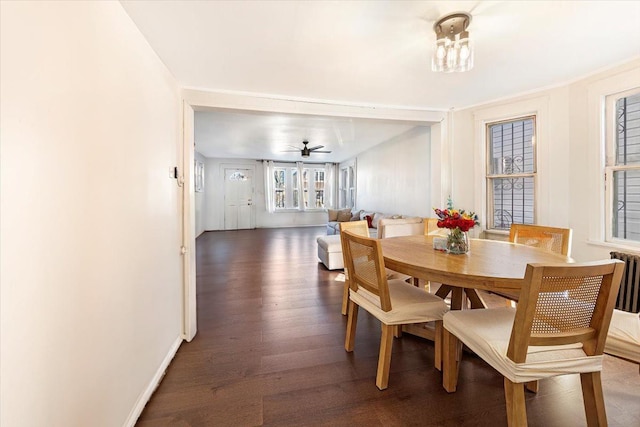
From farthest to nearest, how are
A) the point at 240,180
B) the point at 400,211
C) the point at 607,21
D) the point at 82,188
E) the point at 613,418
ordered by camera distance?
the point at 240,180 → the point at 400,211 → the point at 607,21 → the point at 613,418 → the point at 82,188

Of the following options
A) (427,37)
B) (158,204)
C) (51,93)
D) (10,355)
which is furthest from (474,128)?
(10,355)

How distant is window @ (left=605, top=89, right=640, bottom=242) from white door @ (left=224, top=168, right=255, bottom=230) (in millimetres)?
8411

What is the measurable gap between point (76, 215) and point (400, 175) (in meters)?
4.82

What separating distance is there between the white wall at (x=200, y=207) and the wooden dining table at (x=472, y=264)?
6371 mm

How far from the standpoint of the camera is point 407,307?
157 cm

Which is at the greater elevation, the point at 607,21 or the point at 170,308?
the point at 607,21

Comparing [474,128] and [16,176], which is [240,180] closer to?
[474,128]

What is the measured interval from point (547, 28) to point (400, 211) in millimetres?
3670

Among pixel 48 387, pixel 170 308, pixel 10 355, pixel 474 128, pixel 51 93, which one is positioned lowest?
pixel 170 308

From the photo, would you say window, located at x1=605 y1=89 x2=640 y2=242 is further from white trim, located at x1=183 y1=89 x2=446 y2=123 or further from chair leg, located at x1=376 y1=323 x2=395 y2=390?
chair leg, located at x1=376 y1=323 x2=395 y2=390

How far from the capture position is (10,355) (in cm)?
69

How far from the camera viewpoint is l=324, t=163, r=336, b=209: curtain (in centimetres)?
937

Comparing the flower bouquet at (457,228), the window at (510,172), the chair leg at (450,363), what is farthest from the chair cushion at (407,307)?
the window at (510,172)

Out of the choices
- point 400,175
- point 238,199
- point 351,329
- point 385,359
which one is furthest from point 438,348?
point 238,199
